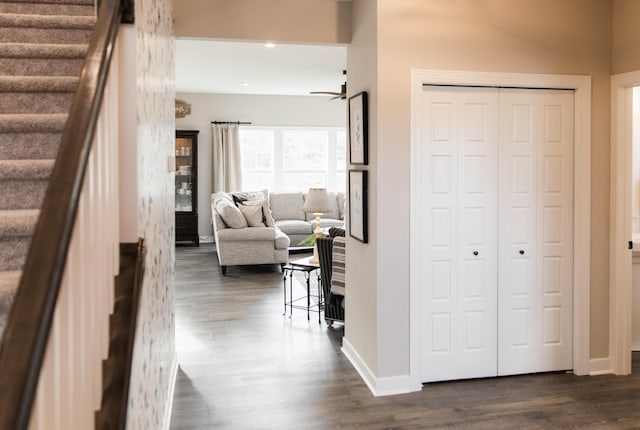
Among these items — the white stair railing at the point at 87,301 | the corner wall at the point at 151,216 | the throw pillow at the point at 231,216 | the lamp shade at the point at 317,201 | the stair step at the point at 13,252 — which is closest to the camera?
the white stair railing at the point at 87,301

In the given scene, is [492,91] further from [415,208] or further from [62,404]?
[62,404]

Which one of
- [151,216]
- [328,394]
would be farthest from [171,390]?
[151,216]

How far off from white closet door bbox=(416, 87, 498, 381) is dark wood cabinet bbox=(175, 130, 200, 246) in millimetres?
6693

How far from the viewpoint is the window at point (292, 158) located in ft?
33.9

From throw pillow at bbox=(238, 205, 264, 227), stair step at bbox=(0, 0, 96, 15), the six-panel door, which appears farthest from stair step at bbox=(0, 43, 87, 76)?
throw pillow at bbox=(238, 205, 264, 227)

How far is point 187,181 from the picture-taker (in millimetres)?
9797

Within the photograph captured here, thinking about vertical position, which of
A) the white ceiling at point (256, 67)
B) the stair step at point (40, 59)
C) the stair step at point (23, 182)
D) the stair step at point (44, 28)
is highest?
the white ceiling at point (256, 67)

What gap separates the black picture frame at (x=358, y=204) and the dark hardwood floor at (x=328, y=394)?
99cm

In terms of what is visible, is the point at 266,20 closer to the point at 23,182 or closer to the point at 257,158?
the point at 23,182

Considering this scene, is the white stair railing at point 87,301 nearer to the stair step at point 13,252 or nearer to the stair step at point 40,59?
the stair step at point 13,252

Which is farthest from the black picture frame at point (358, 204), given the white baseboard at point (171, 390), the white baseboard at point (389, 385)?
the white baseboard at point (171, 390)

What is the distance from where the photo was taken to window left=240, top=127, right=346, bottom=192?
10344 millimetres

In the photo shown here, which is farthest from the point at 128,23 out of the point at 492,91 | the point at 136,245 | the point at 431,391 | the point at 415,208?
the point at 431,391

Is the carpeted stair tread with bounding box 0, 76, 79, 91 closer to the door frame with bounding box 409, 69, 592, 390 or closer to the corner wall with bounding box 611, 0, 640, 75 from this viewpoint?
the door frame with bounding box 409, 69, 592, 390
